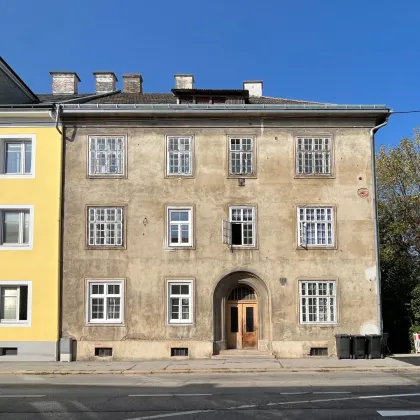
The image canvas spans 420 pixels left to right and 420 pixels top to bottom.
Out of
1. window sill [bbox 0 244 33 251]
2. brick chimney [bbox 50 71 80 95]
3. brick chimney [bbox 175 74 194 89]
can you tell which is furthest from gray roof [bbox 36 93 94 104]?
window sill [bbox 0 244 33 251]

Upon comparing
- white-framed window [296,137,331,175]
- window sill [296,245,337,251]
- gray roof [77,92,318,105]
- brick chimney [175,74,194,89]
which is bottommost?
window sill [296,245,337,251]

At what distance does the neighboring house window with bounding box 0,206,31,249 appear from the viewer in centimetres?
2185

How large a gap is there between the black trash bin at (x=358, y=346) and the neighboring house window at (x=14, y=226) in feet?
43.3

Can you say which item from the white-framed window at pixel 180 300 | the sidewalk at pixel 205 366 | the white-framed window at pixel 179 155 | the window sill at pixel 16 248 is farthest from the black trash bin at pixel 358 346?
the window sill at pixel 16 248

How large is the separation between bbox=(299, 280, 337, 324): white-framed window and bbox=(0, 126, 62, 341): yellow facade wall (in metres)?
9.55

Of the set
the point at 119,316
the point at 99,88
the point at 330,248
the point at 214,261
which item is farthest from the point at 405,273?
the point at 99,88

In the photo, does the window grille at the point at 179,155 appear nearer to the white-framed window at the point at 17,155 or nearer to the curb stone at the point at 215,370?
the white-framed window at the point at 17,155

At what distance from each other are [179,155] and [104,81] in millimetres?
10347

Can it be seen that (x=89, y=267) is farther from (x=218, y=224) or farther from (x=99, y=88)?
(x=99, y=88)

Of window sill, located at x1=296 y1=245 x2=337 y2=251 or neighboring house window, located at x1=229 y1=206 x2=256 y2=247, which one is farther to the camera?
neighboring house window, located at x1=229 y1=206 x2=256 y2=247

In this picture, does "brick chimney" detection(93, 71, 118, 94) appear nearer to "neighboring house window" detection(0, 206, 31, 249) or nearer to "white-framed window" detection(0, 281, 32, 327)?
"neighboring house window" detection(0, 206, 31, 249)

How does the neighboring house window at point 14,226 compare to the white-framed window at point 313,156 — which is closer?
the neighboring house window at point 14,226

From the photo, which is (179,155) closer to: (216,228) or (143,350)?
(216,228)

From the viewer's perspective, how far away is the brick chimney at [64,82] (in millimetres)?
29875
